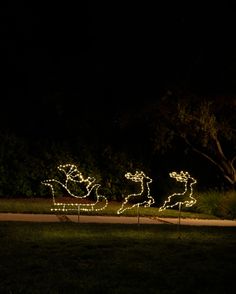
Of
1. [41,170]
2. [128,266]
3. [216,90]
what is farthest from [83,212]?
[128,266]

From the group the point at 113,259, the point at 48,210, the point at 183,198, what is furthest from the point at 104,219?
the point at 113,259

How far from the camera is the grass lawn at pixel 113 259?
817 centimetres

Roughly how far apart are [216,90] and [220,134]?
2.77m

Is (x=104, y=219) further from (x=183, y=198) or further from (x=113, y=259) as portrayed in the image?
(x=113, y=259)

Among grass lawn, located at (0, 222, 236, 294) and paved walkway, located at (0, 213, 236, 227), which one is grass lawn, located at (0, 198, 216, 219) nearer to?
paved walkway, located at (0, 213, 236, 227)

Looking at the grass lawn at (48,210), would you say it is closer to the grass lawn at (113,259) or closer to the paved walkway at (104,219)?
the paved walkway at (104,219)

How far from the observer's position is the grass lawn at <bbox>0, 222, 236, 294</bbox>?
817 cm

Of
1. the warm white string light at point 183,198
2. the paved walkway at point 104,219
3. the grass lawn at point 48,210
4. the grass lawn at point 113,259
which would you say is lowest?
the grass lawn at point 113,259

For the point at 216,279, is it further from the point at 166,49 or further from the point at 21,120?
the point at 21,120

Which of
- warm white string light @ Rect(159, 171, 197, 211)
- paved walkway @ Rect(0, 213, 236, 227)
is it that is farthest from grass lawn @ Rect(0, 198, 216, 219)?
paved walkway @ Rect(0, 213, 236, 227)

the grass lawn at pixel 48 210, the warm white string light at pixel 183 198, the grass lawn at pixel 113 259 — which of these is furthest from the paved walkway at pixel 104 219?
the warm white string light at pixel 183 198

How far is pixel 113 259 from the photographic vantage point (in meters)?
9.94

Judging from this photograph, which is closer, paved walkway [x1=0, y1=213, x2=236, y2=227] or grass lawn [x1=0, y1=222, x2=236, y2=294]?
grass lawn [x1=0, y1=222, x2=236, y2=294]

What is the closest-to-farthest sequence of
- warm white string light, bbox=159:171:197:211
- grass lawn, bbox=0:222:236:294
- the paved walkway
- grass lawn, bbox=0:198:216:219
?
grass lawn, bbox=0:222:236:294 → the paved walkway → grass lawn, bbox=0:198:216:219 → warm white string light, bbox=159:171:197:211
